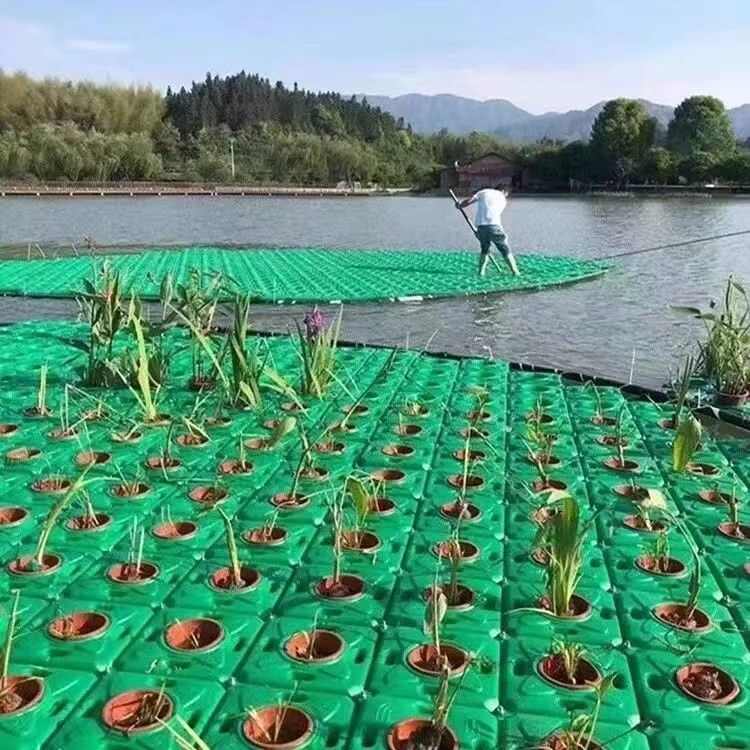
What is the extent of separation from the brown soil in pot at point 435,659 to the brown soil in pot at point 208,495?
1335mm

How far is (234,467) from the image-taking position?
3.79m

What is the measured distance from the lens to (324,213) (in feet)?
108

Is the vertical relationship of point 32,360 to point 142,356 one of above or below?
below

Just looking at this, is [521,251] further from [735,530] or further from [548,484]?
[735,530]

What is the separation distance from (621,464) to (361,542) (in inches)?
60.7

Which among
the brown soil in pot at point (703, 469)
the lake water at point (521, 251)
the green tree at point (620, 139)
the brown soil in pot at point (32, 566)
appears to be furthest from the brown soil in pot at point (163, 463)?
the green tree at point (620, 139)

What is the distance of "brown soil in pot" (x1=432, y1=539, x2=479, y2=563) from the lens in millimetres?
2922

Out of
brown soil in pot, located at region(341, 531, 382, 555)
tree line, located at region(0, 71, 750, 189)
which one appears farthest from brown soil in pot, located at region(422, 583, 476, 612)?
tree line, located at region(0, 71, 750, 189)

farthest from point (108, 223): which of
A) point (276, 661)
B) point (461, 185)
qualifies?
point (461, 185)

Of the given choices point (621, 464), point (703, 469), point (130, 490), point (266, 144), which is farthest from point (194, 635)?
point (266, 144)

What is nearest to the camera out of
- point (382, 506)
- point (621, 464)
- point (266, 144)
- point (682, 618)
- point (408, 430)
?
point (682, 618)

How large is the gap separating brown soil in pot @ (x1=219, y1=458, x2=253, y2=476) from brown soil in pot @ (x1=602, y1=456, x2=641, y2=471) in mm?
1731

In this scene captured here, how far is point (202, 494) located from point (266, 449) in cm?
61

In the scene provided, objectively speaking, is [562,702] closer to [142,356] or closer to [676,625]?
[676,625]
